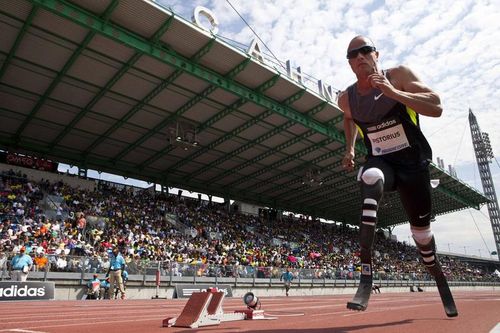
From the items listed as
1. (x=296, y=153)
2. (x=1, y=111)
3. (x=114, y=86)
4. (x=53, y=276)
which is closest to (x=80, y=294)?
(x=53, y=276)

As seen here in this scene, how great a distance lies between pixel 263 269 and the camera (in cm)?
2497

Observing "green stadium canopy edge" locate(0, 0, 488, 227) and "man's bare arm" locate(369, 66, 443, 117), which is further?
"green stadium canopy edge" locate(0, 0, 488, 227)

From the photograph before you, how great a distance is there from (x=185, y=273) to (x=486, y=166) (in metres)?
59.2

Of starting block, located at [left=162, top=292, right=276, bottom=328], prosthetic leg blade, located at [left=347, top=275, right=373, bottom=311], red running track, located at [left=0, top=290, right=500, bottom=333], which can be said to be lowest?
red running track, located at [left=0, top=290, right=500, bottom=333]

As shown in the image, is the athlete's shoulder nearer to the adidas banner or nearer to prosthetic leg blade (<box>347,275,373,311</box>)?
prosthetic leg blade (<box>347,275,373,311</box>)

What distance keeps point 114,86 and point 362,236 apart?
20.3 metres

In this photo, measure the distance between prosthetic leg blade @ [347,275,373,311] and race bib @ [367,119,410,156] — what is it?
1214 millimetres

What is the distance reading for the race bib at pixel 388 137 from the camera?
3.78 m

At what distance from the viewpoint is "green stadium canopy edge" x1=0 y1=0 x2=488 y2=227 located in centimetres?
1755

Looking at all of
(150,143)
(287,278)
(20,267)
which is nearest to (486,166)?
(287,278)

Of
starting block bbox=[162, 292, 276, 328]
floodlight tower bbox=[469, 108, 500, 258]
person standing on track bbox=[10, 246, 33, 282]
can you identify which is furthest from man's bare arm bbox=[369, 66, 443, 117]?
floodlight tower bbox=[469, 108, 500, 258]

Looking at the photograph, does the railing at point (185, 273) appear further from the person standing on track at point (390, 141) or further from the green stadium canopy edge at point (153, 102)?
the person standing on track at point (390, 141)

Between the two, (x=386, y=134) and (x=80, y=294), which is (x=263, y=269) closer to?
(x=80, y=294)

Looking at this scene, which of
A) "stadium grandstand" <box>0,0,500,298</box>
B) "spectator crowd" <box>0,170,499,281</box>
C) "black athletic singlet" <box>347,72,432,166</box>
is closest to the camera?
"black athletic singlet" <box>347,72,432,166</box>
